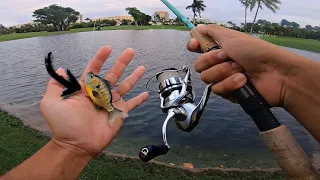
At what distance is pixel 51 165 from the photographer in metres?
2.15

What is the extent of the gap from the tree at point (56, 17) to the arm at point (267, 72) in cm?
7970

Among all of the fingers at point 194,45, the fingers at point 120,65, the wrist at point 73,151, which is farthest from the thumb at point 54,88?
the fingers at point 194,45

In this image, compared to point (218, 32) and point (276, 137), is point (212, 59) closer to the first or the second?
point (218, 32)

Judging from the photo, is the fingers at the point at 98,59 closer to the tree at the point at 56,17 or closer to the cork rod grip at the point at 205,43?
the cork rod grip at the point at 205,43

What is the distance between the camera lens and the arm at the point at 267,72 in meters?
1.97

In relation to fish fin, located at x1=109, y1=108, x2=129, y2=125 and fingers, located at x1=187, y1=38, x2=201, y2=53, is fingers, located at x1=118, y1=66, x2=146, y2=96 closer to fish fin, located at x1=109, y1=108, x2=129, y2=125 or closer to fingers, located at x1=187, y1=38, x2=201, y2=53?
fish fin, located at x1=109, y1=108, x2=129, y2=125

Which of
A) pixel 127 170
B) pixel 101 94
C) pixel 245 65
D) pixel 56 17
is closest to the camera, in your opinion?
pixel 245 65

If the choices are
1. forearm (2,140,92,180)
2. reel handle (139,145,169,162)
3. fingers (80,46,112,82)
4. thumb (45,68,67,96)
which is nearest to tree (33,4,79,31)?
fingers (80,46,112,82)

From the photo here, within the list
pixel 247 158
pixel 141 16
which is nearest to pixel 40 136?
pixel 247 158

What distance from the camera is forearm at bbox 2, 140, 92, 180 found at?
6.92 feet

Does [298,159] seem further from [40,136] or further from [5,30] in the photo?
[5,30]

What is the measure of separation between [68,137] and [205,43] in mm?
1199

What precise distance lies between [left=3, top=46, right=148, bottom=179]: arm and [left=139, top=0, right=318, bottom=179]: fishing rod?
0.52m

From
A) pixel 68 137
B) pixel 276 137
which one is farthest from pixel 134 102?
pixel 276 137
